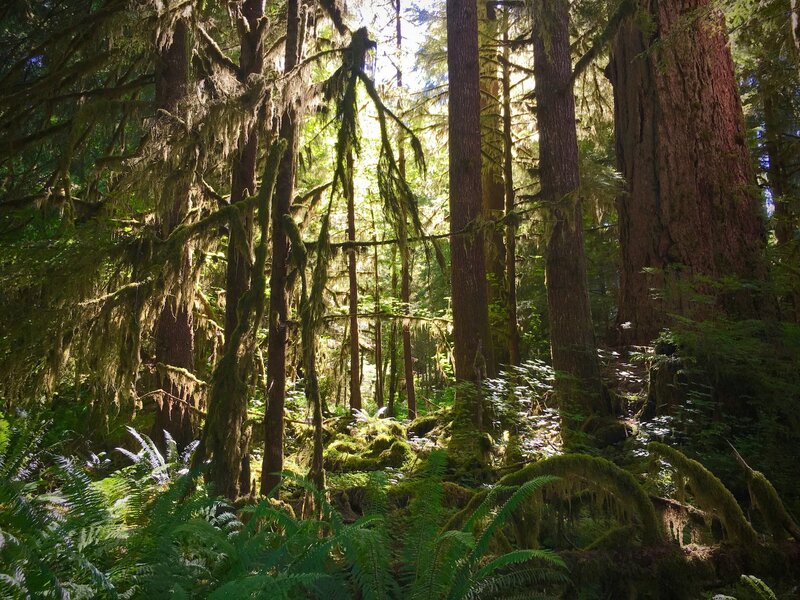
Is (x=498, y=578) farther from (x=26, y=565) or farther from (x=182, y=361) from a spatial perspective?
(x=182, y=361)

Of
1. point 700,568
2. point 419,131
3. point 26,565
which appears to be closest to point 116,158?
point 26,565

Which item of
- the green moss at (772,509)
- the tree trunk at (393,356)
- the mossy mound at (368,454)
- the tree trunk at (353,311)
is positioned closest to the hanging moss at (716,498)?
the green moss at (772,509)

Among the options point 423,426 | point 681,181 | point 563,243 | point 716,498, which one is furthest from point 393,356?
point 716,498

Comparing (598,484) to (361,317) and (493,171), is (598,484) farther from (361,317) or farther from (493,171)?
(493,171)

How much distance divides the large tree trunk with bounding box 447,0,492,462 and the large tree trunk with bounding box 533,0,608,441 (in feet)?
3.22

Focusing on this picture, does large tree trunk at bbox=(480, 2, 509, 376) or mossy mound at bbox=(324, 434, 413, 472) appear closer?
mossy mound at bbox=(324, 434, 413, 472)

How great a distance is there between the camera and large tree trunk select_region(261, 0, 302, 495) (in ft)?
15.6

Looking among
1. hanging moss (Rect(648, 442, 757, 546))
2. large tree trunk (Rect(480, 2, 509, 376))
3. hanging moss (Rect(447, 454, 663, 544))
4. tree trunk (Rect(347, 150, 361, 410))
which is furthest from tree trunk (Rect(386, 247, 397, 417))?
hanging moss (Rect(648, 442, 757, 546))

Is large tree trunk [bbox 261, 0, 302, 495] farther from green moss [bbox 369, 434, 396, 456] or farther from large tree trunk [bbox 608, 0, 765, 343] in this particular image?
large tree trunk [bbox 608, 0, 765, 343]

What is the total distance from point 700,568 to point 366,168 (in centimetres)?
Answer: 1081

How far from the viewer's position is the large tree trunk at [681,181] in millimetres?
6980

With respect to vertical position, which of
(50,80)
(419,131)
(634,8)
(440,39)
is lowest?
(50,80)

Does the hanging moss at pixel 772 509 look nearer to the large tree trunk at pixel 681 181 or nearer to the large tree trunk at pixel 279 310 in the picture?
the large tree trunk at pixel 279 310

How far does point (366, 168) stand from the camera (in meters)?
12.5
